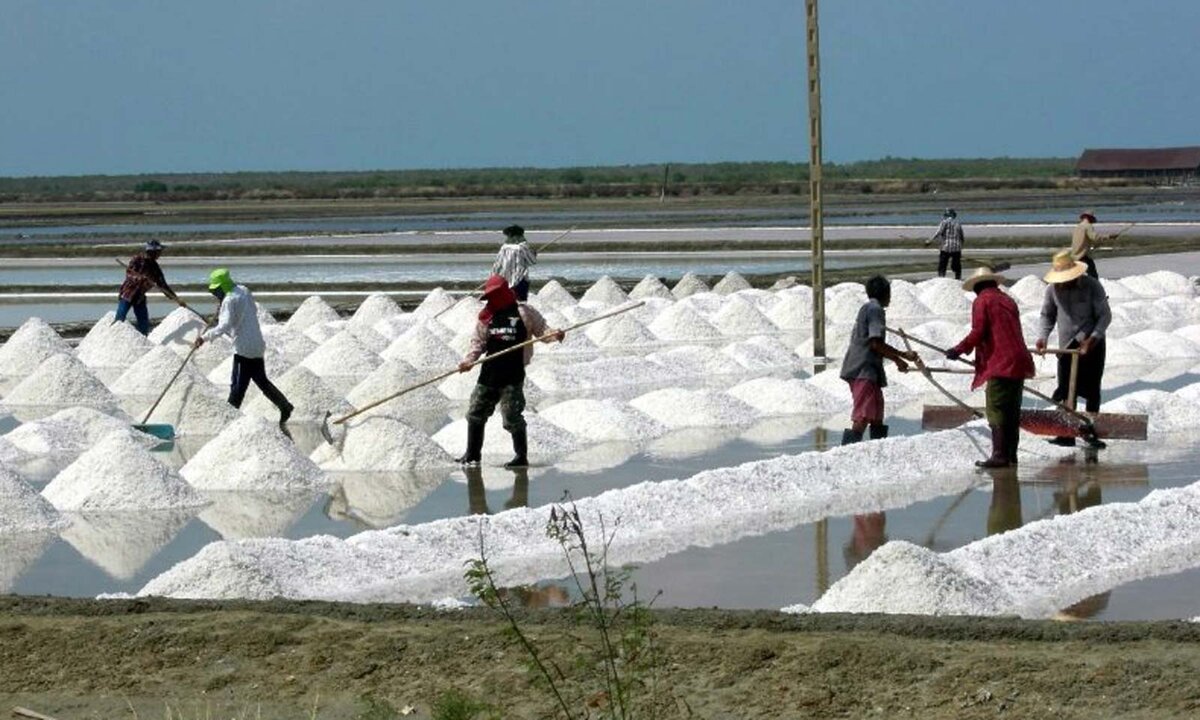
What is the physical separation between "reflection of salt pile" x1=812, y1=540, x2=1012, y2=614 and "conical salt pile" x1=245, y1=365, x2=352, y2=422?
20.9ft

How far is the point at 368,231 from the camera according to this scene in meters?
47.5

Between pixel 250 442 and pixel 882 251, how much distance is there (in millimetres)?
23000

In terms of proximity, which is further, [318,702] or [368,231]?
[368,231]

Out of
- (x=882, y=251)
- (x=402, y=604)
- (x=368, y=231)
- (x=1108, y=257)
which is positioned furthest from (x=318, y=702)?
(x=368, y=231)

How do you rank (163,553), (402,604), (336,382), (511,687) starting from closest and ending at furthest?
(511,687) → (402,604) → (163,553) → (336,382)

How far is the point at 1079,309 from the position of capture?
1130 centimetres

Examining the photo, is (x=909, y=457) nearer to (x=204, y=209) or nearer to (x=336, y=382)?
(x=336, y=382)

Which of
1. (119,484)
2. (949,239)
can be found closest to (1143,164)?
(949,239)

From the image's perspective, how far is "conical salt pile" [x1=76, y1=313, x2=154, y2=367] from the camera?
1636 cm

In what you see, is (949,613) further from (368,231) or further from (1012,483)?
(368,231)

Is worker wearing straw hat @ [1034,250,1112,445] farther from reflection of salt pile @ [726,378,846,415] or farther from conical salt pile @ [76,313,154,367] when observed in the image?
conical salt pile @ [76,313,154,367]

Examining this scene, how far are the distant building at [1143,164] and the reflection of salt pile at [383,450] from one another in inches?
3124

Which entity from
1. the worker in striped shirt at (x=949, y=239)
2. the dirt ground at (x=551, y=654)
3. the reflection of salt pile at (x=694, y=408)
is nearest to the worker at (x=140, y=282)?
the reflection of salt pile at (x=694, y=408)

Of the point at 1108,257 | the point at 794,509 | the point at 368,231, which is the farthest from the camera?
the point at 368,231
